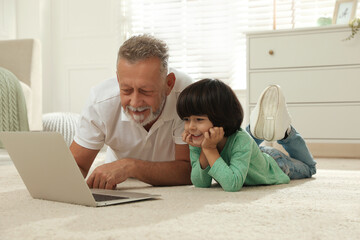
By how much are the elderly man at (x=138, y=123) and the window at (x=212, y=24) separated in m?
2.32

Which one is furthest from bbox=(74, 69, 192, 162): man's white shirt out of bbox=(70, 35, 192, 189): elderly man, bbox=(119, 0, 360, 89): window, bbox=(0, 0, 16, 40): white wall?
bbox=(0, 0, 16, 40): white wall

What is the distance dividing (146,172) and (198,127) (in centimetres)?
25

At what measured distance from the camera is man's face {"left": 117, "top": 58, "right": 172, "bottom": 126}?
1.37 m

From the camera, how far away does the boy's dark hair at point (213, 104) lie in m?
1.39

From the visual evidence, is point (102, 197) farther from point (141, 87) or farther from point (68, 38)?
point (68, 38)

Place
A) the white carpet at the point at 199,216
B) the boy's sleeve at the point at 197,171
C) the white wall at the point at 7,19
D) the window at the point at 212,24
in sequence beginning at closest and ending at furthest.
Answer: the white carpet at the point at 199,216 → the boy's sleeve at the point at 197,171 → the window at the point at 212,24 → the white wall at the point at 7,19

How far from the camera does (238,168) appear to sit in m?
1.39

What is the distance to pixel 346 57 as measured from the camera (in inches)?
114

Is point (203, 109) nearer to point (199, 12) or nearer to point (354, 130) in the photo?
point (354, 130)

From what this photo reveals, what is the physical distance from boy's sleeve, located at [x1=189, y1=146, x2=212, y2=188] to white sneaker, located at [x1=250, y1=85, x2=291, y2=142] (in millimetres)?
377

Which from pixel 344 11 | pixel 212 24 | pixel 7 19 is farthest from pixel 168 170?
pixel 7 19

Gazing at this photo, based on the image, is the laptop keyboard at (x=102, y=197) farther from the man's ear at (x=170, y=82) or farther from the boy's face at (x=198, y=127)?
the man's ear at (x=170, y=82)

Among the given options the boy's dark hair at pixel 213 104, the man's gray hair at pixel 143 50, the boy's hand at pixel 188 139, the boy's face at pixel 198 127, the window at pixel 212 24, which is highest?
the window at pixel 212 24

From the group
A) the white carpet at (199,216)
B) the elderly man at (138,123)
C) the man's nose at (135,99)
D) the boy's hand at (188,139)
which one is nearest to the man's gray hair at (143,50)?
the elderly man at (138,123)
